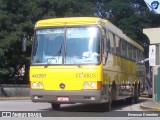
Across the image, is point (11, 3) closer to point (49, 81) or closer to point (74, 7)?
point (74, 7)

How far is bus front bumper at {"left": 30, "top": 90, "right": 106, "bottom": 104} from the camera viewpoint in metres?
16.1

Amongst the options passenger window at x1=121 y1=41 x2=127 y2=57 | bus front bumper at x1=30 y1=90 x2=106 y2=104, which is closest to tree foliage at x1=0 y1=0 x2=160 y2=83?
passenger window at x1=121 y1=41 x2=127 y2=57

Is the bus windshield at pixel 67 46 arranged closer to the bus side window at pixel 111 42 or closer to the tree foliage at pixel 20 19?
the bus side window at pixel 111 42

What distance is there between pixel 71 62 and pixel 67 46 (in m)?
0.69

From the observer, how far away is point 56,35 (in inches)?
672

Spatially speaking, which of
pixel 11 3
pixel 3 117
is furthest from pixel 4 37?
pixel 3 117

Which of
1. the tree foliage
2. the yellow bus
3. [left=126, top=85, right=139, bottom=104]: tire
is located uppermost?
the tree foliage

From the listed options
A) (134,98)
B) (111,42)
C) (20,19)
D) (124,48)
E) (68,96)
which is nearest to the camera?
(68,96)

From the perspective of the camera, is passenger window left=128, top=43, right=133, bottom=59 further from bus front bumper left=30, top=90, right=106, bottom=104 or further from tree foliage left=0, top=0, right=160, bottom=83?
tree foliage left=0, top=0, right=160, bottom=83

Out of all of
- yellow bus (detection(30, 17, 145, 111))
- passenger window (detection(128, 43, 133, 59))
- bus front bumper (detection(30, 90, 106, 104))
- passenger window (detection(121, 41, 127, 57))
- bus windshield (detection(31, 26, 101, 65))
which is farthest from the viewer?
passenger window (detection(128, 43, 133, 59))

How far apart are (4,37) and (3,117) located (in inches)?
754

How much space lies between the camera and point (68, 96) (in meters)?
16.2

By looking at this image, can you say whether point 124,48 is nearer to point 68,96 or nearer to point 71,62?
point 71,62

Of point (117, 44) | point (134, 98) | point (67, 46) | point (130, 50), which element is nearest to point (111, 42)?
point (117, 44)
